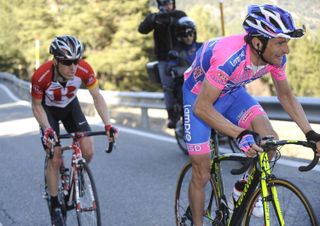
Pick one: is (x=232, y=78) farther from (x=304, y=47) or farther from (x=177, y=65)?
(x=304, y=47)

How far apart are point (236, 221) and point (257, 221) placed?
0.23m

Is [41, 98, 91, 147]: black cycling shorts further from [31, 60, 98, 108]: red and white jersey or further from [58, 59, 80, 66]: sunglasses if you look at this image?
[58, 59, 80, 66]: sunglasses

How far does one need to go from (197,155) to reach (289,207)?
0.87 m

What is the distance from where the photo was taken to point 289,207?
3.51 m

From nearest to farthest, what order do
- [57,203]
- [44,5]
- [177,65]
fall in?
1. [57,203]
2. [177,65]
3. [44,5]

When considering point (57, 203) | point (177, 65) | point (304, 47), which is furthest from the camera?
point (304, 47)

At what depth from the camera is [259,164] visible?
11.2 ft

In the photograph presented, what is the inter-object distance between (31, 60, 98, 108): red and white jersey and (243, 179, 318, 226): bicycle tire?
2206mm

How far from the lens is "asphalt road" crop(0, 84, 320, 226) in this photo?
573 cm

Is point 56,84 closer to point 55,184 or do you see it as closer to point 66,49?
point 66,49

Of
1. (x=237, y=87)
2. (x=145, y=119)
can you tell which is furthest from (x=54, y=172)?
(x=145, y=119)

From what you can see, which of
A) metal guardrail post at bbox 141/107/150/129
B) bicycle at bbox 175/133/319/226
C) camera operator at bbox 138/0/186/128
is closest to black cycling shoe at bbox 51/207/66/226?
bicycle at bbox 175/133/319/226

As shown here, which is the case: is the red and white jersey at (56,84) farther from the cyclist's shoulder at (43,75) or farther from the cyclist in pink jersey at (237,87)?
the cyclist in pink jersey at (237,87)

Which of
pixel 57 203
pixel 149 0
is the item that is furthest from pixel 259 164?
pixel 149 0
